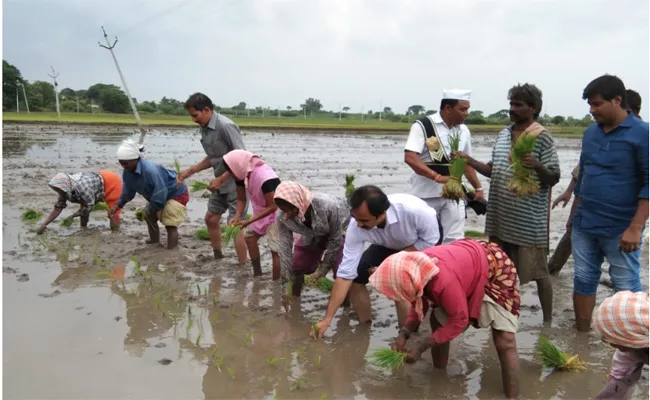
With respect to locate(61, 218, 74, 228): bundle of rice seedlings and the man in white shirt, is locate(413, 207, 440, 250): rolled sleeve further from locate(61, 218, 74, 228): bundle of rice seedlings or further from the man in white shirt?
locate(61, 218, 74, 228): bundle of rice seedlings

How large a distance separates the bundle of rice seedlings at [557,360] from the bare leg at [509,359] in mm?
418

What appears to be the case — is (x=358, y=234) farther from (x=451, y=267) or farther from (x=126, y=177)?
(x=126, y=177)

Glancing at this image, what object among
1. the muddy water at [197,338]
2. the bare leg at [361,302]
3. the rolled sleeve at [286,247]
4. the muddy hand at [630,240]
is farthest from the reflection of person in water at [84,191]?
the muddy hand at [630,240]

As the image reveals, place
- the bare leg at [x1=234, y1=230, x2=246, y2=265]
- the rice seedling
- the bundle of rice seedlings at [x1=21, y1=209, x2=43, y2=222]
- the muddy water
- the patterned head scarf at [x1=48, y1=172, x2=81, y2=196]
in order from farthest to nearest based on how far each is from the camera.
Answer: the bundle of rice seedlings at [x1=21, y1=209, x2=43, y2=222] → the patterned head scarf at [x1=48, y1=172, x2=81, y2=196] → the bare leg at [x1=234, y1=230, x2=246, y2=265] → the rice seedling → the muddy water

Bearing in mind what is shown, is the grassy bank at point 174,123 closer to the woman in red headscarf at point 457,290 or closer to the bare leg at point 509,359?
the woman in red headscarf at point 457,290

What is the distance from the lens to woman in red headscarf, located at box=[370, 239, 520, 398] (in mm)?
2594

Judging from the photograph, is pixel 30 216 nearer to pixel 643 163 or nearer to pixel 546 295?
pixel 546 295

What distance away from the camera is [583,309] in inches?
151

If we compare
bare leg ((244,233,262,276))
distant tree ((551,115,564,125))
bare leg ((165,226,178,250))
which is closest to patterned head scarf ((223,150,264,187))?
bare leg ((244,233,262,276))

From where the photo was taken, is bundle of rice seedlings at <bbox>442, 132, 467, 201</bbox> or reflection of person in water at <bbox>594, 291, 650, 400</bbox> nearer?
reflection of person in water at <bbox>594, 291, 650, 400</bbox>

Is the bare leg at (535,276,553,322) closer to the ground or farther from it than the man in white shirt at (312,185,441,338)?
closer to the ground

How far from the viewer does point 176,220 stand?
231 inches

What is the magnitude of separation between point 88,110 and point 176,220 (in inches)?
2113

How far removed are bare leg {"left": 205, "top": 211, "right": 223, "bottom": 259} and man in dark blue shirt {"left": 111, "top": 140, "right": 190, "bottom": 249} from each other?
54 centimetres
